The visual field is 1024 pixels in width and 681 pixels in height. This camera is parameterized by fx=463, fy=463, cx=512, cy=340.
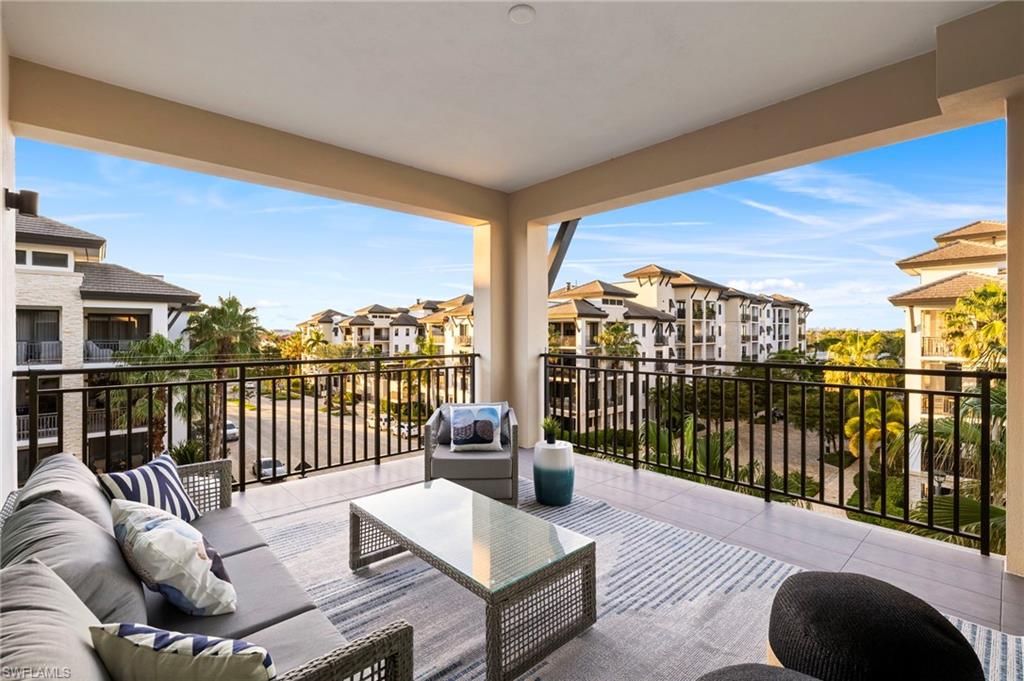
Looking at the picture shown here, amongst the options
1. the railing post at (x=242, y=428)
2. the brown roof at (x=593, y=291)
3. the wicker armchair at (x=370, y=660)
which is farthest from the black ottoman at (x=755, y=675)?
the brown roof at (x=593, y=291)

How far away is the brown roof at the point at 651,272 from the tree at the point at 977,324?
12.9 ft

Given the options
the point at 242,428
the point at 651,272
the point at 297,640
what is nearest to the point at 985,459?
the point at 297,640

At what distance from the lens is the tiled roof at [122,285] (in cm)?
386

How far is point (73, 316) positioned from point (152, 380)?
71 centimetres

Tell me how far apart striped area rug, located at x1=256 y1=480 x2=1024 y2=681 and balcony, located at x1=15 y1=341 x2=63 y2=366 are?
181cm

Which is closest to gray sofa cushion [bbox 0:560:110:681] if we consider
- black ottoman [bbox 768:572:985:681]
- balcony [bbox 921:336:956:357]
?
black ottoman [bbox 768:572:985:681]

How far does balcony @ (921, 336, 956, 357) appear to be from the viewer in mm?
4273

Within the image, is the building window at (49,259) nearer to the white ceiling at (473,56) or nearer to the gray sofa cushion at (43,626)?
the white ceiling at (473,56)

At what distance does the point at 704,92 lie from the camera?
288cm

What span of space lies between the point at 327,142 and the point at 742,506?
4130 mm

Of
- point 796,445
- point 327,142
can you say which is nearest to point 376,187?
point 327,142

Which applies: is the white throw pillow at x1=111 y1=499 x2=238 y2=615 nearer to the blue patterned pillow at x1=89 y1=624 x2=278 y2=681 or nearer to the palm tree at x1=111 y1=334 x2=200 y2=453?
the blue patterned pillow at x1=89 y1=624 x2=278 y2=681

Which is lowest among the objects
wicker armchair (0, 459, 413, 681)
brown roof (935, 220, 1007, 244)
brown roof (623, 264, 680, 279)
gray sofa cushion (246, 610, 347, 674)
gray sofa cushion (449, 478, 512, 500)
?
gray sofa cushion (449, 478, 512, 500)

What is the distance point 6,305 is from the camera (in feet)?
7.65
